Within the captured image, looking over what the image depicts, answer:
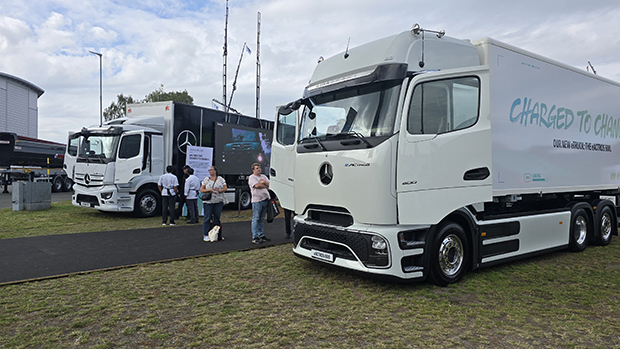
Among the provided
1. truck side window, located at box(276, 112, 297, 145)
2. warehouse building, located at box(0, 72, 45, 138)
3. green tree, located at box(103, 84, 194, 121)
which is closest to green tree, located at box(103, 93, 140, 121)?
green tree, located at box(103, 84, 194, 121)

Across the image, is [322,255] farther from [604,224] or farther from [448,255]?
[604,224]

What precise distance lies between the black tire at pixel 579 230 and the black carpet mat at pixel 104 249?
552 cm

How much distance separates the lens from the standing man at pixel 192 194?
37.2 feet

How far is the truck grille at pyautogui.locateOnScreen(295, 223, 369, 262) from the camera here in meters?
5.27

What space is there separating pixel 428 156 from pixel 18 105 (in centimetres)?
6718

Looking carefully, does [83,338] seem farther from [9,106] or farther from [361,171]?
[9,106]

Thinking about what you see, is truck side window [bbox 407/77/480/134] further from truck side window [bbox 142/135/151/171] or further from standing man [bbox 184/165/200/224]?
truck side window [bbox 142/135/151/171]

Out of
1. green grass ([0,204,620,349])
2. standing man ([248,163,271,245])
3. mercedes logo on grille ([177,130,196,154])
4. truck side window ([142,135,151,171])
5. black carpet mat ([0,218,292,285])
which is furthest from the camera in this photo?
mercedes logo on grille ([177,130,196,154])

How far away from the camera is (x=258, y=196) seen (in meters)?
8.30

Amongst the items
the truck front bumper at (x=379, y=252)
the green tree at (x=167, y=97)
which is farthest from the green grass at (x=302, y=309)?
the green tree at (x=167, y=97)

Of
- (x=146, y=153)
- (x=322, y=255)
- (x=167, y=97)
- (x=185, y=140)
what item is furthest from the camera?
(x=167, y=97)

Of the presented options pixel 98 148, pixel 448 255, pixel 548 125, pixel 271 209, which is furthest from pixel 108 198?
pixel 548 125

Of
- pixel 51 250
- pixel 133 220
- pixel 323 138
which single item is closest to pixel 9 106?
pixel 133 220

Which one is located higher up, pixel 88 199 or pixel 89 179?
pixel 89 179
